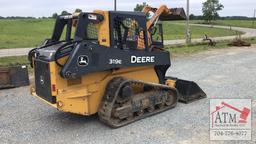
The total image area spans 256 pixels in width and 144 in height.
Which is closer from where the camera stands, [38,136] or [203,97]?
[38,136]

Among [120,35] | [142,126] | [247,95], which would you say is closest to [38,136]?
[142,126]

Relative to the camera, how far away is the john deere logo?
573 centimetres

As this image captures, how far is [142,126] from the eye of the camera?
6316 mm

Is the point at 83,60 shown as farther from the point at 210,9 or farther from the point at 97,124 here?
the point at 210,9

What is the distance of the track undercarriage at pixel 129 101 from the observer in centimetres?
625

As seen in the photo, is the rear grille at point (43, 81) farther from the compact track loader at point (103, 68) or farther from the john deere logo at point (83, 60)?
the john deere logo at point (83, 60)

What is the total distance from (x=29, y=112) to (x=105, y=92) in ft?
6.50

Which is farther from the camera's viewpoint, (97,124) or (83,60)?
(97,124)

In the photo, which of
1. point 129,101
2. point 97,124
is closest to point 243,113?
point 129,101

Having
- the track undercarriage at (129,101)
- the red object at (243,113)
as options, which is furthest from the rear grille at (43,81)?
the red object at (243,113)

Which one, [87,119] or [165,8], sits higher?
[165,8]

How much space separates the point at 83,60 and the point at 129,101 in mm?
1315

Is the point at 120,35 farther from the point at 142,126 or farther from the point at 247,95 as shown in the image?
the point at 247,95

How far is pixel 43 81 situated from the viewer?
20.3ft
